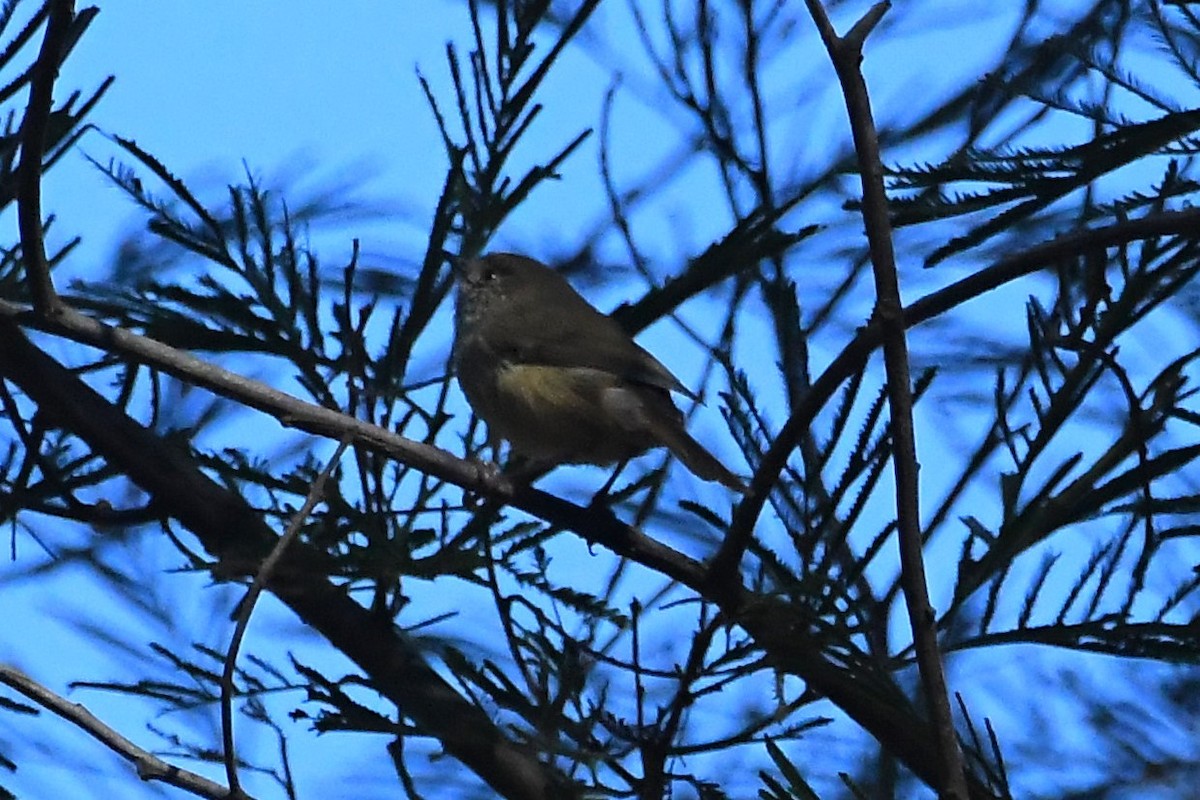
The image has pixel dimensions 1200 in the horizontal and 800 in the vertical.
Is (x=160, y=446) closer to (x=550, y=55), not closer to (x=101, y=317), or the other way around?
(x=101, y=317)

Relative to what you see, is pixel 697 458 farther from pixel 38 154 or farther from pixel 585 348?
pixel 38 154

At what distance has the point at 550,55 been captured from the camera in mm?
2758

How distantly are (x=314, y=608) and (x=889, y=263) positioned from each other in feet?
4.53

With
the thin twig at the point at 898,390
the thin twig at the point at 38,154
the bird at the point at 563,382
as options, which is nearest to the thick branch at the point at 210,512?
the thin twig at the point at 38,154

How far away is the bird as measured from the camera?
3887 millimetres

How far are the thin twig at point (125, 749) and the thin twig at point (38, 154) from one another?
49cm

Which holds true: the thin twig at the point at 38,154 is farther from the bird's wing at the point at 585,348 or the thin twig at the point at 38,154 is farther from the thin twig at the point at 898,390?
the bird's wing at the point at 585,348

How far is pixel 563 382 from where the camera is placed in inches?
163

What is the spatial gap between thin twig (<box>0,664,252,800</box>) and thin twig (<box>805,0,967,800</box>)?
747 mm

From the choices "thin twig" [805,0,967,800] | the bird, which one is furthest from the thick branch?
"thin twig" [805,0,967,800]

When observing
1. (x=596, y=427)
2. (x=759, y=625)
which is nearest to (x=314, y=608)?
(x=759, y=625)

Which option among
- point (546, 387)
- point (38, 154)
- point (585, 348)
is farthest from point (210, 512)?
point (585, 348)

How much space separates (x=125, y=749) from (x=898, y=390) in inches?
37.4

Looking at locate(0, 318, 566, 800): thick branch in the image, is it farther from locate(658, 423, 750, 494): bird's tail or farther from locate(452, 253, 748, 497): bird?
locate(452, 253, 748, 497): bird
